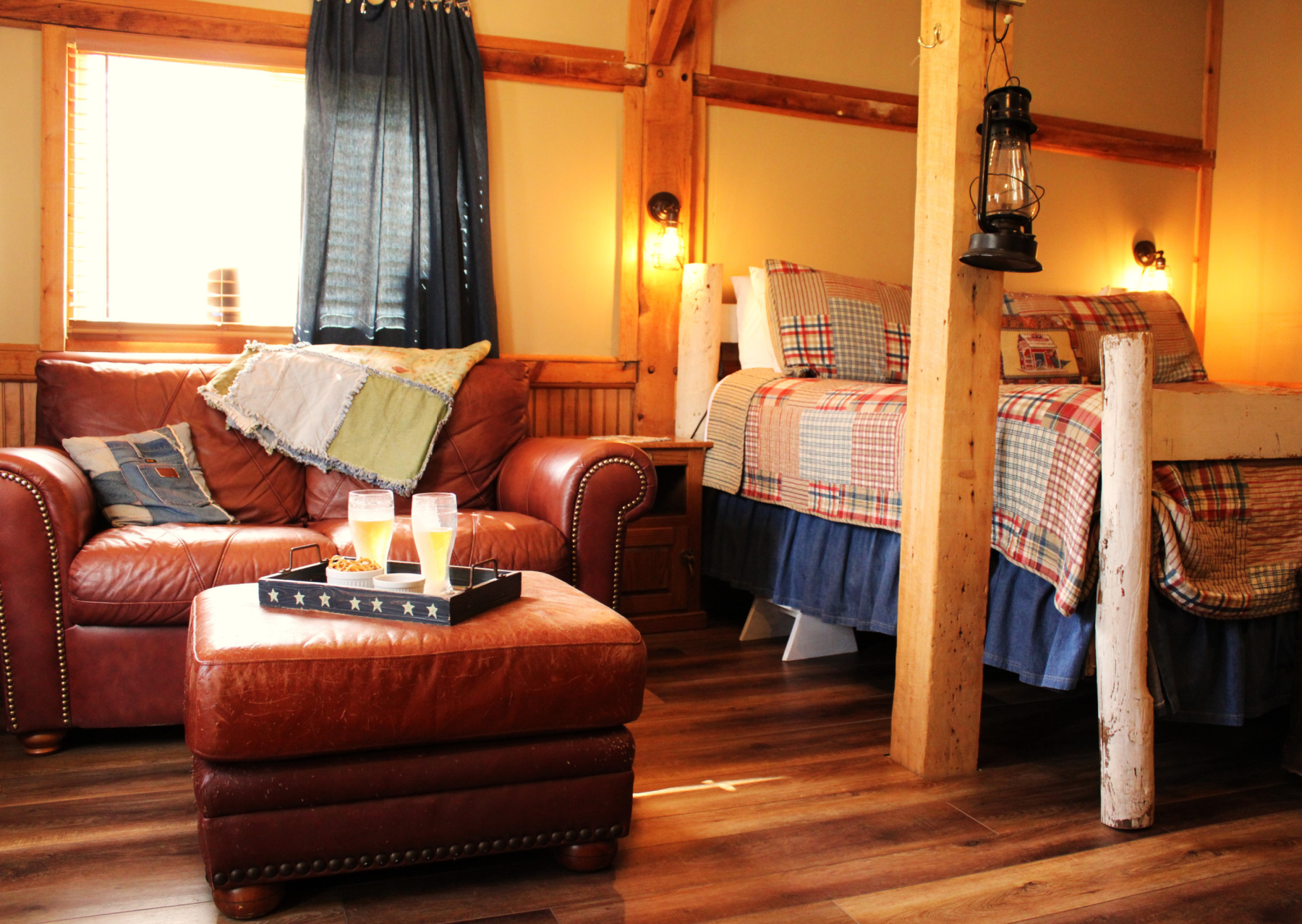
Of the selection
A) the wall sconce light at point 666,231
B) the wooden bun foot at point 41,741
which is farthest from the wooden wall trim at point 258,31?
the wooden bun foot at point 41,741

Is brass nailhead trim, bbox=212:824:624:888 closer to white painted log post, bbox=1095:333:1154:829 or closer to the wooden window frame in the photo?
white painted log post, bbox=1095:333:1154:829

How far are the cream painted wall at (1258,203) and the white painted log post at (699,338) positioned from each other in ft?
9.61

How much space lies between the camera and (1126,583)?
1.83 meters

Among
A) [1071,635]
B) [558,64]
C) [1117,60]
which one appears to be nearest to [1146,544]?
[1071,635]

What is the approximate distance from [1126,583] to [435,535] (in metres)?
1.28

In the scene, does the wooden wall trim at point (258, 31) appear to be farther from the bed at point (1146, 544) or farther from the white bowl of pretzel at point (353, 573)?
the white bowl of pretzel at point (353, 573)

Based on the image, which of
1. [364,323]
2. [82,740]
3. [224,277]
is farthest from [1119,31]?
[82,740]

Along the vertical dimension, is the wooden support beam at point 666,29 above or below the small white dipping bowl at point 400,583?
above

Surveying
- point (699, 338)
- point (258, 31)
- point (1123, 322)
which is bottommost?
point (699, 338)

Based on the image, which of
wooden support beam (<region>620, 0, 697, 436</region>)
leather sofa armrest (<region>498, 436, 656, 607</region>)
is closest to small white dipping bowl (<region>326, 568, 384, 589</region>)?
leather sofa armrest (<region>498, 436, 656, 607</region>)

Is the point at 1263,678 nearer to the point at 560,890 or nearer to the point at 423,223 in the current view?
the point at 560,890

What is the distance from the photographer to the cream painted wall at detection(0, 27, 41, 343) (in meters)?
3.15

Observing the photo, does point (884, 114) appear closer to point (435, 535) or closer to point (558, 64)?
point (558, 64)

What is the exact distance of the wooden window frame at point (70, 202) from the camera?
3.17 m
